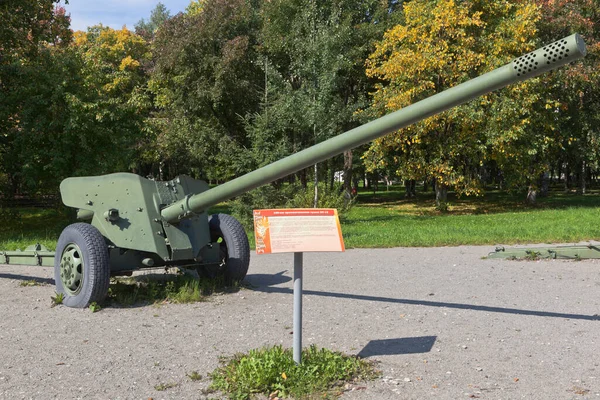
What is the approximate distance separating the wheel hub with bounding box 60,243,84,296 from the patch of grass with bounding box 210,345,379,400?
2814mm

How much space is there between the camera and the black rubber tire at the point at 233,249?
7336mm

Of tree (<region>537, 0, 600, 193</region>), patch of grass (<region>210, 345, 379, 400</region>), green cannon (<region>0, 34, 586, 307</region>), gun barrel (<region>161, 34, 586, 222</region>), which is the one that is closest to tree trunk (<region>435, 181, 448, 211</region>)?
tree (<region>537, 0, 600, 193</region>)

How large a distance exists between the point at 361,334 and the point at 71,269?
333 centimetres

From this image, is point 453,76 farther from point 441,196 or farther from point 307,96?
point 307,96

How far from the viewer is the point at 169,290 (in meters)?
7.11

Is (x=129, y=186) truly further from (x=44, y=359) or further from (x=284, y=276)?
(x=284, y=276)

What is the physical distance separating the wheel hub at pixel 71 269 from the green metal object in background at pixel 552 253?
21.6 ft

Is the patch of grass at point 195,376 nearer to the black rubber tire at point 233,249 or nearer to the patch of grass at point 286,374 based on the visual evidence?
the patch of grass at point 286,374

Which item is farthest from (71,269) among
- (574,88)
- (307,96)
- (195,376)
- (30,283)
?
(574,88)

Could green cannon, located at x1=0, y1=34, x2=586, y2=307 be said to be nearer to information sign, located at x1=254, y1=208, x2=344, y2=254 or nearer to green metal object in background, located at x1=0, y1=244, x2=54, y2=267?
green metal object in background, located at x1=0, y1=244, x2=54, y2=267

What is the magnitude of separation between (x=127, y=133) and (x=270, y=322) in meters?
12.7

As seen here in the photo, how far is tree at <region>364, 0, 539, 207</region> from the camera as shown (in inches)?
848

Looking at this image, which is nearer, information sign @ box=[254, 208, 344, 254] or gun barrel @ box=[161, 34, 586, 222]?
gun barrel @ box=[161, 34, 586, 222]

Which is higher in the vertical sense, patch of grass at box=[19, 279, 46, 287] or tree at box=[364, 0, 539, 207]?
tree at box=[364, 0, 539, 207]
